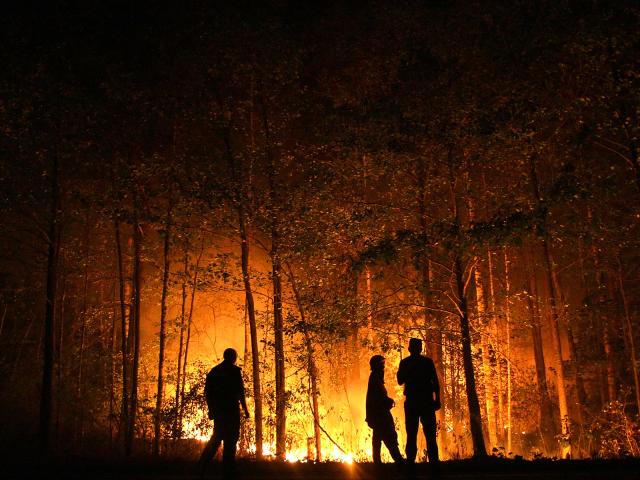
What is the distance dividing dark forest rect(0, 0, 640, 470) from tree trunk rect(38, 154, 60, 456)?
51mm

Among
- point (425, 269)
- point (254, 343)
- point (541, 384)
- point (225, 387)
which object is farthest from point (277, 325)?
point (541, 384)

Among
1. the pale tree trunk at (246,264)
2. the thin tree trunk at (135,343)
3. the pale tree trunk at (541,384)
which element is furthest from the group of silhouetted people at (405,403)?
the pale tree trunk at (541,384)

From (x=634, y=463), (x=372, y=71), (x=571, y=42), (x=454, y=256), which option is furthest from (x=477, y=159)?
(x=634, y=463)

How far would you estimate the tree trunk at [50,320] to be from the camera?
12.7 meters

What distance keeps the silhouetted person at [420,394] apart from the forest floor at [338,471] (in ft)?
1.17

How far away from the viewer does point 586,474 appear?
6961 mm

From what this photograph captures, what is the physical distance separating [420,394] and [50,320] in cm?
1035

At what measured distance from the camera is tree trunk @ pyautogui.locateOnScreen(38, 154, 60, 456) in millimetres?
12719

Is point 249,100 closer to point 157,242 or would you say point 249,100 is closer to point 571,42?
point 157,242

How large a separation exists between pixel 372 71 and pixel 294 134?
A: 342 cm

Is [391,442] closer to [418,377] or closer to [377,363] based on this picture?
[377,363]

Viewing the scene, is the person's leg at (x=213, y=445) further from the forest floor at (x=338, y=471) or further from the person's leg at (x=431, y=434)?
the person's leg at (x=431, y=434)

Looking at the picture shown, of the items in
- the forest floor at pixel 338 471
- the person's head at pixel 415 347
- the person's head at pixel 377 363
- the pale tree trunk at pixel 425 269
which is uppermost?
the pale tree trunk at pixel 425 269

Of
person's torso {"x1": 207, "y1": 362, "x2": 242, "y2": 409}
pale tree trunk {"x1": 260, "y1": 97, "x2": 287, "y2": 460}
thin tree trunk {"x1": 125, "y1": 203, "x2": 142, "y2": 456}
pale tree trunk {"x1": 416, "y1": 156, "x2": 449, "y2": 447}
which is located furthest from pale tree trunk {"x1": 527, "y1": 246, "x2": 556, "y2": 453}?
person's torso {"x1": 207, "y1": 362, "x2": 242, "y2": 409}
